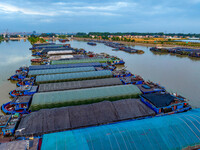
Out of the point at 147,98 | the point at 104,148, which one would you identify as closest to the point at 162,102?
the point at 147,98

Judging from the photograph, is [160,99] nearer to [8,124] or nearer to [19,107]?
[8,124]

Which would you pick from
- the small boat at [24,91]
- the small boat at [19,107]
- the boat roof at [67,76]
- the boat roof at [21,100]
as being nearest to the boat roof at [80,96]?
the boat roof at [21,100]

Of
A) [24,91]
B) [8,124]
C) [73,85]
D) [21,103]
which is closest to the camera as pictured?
[8,124]

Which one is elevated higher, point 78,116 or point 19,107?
point 78,116

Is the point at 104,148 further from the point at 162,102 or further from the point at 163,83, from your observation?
the point at 163,83

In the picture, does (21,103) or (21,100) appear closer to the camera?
(21,103)

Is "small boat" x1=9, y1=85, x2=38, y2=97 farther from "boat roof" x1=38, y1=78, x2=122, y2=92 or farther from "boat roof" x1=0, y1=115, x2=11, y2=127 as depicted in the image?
"boat roof" x1=0, y1=115, x2=11, y2=127

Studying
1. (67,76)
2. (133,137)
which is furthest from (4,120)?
(133,137)

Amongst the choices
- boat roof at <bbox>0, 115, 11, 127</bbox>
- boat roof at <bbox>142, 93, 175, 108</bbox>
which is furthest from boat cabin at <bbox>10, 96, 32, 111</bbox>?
boat roof at <bbox>142, 93, 175, 108</bbox>
